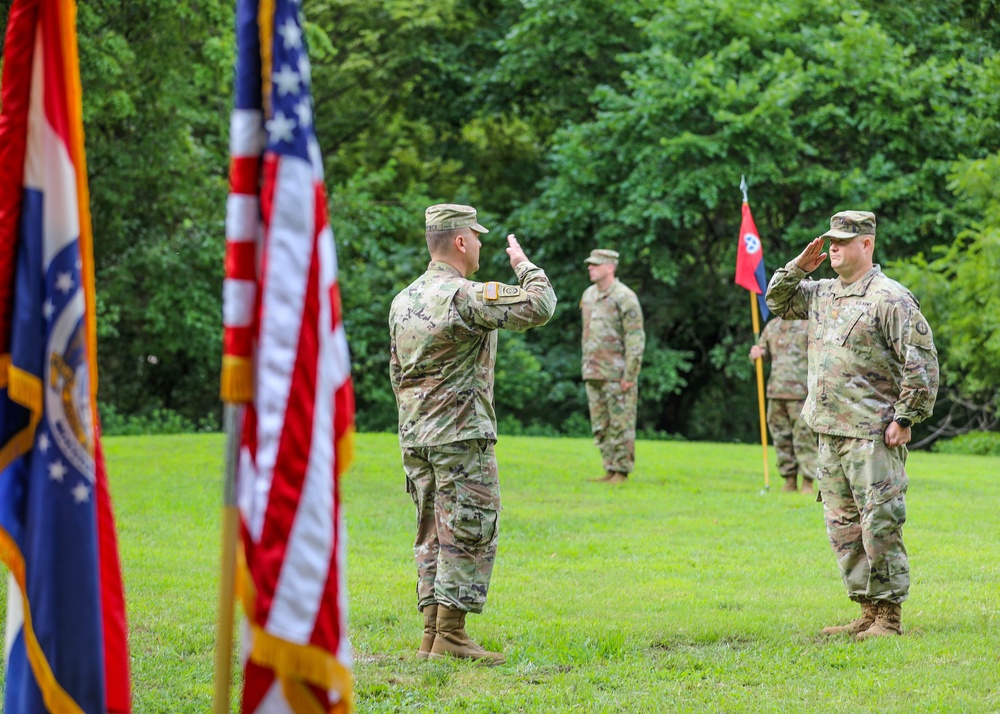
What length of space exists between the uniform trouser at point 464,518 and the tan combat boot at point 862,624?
2.22m

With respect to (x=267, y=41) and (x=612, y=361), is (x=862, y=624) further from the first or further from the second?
(x=612, y=361)

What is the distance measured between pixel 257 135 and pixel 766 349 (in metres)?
11.8

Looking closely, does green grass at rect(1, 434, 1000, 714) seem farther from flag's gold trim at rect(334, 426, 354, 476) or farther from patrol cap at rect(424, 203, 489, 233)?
flag's gold trim at rect(334, 426, 354, 476)

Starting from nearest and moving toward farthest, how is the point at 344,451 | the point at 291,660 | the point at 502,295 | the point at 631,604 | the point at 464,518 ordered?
the point at 291,660 < the point at 344,451 < the point at 502,295 < the point at 464,518 < the point at 631,604

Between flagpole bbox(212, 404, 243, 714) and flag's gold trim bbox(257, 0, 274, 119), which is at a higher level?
flag's gold trim bbox(257, 0, 274, 119)

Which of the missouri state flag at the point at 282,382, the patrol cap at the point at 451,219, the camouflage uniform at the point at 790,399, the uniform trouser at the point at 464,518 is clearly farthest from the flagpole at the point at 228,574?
the camouflage uniform at the point at 790,399

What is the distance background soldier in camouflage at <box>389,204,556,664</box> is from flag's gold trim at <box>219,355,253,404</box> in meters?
3.12

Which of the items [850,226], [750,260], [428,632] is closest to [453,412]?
[428,632]

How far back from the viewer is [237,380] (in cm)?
343

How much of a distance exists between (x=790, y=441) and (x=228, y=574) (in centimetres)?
1156

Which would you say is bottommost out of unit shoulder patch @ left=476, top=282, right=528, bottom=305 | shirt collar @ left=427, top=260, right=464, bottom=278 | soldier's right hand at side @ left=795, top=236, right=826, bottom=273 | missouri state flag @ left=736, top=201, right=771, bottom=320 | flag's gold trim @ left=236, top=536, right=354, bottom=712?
flag's gold trim @ left=236, top=536, right=354, bottom=712

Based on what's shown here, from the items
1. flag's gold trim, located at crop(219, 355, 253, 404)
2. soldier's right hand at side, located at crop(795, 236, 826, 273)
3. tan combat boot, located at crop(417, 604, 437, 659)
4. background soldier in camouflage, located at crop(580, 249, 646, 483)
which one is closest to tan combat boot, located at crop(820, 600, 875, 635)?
soldier's right hand at side, located at crop(795, 236, 826, 273)

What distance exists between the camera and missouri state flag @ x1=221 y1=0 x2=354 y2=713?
3.33m

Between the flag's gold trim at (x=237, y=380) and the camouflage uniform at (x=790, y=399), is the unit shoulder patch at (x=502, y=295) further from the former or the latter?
the camouflage uniform at (x=790, y=399)
